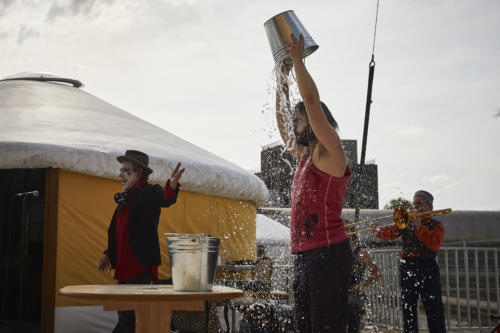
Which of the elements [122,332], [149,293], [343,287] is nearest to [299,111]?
[343,287]

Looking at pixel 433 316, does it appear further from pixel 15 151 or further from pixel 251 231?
pixel 15 151

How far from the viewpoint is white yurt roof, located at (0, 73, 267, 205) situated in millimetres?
4219

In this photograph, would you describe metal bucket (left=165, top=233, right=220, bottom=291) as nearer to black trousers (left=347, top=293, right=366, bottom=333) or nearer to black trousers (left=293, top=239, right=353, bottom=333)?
black trousers (left=293, top=239, right=353, bottom=333)

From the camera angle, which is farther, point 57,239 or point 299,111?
point 57,239

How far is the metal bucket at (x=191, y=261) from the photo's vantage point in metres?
1.35

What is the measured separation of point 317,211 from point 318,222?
0.04 meters

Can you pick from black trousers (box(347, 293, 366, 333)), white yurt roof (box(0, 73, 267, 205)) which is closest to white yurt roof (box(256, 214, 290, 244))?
white yurt roof (box(0, 73, 267, 205))

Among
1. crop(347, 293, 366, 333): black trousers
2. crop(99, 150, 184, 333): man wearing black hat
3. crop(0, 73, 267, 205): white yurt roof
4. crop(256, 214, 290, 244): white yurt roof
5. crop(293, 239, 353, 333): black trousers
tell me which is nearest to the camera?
crop(293, 239, 353, 333): black trousers

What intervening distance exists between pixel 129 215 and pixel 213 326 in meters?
1.61

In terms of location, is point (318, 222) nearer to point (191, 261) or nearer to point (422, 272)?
point (191, 261)

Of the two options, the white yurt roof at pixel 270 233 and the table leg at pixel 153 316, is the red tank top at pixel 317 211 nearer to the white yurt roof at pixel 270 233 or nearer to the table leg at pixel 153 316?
the table leg at pixel 153 316

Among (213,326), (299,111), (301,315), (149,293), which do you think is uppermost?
(299,111)

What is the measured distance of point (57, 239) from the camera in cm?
420

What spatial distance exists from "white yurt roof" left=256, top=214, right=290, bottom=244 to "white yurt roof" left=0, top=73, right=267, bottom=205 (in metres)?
2.35
